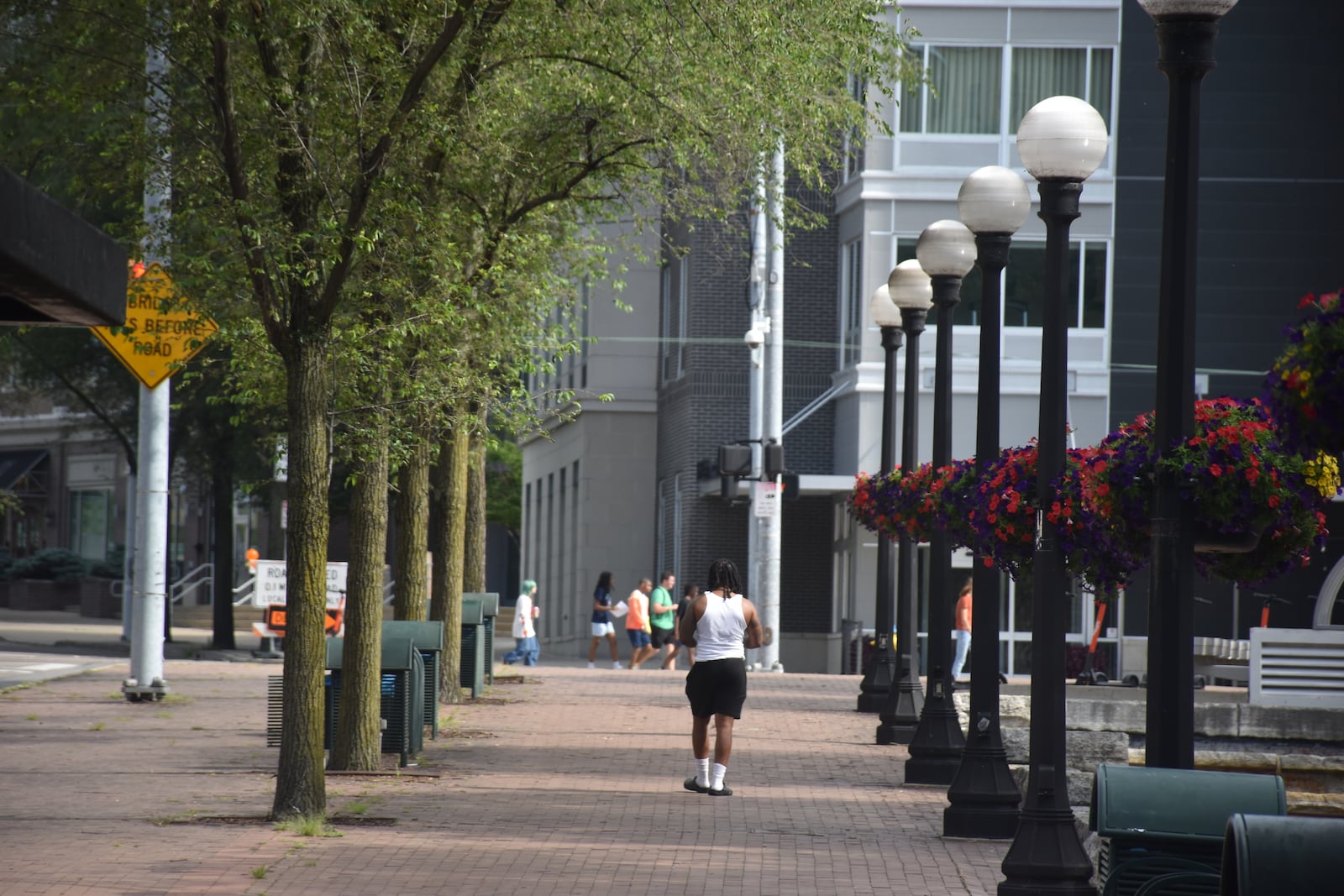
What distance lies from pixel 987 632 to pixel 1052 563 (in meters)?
Result: 2.54

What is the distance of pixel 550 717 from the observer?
20.7m

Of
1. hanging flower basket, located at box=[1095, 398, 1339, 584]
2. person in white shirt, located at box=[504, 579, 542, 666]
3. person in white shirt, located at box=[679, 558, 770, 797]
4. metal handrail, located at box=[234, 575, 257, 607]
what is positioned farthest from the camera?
metal handrail, located at box=[234, 575, 257, 607]

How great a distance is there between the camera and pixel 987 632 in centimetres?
1180

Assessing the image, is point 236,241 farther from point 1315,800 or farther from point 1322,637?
point 1322,637

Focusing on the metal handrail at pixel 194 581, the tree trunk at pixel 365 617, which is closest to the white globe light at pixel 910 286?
the tree trunk at pixel 365 617

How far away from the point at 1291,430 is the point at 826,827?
24.5ft

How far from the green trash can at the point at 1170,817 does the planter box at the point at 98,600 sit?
5001cm

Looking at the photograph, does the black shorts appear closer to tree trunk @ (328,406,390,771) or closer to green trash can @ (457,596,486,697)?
tree trunk @ (328,406,390,771)

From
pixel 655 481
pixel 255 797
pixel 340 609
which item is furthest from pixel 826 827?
pixel 655 481

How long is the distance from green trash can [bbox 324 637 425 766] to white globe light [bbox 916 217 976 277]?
5213mm

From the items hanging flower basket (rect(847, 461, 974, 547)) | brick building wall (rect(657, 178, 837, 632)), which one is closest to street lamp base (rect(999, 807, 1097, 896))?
hanging flower basket (rect(847, 461, 974, 547))

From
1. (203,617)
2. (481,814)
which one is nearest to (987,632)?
(481,814)

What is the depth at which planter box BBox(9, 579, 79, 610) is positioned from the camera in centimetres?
5697

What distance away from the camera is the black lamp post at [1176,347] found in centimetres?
750
